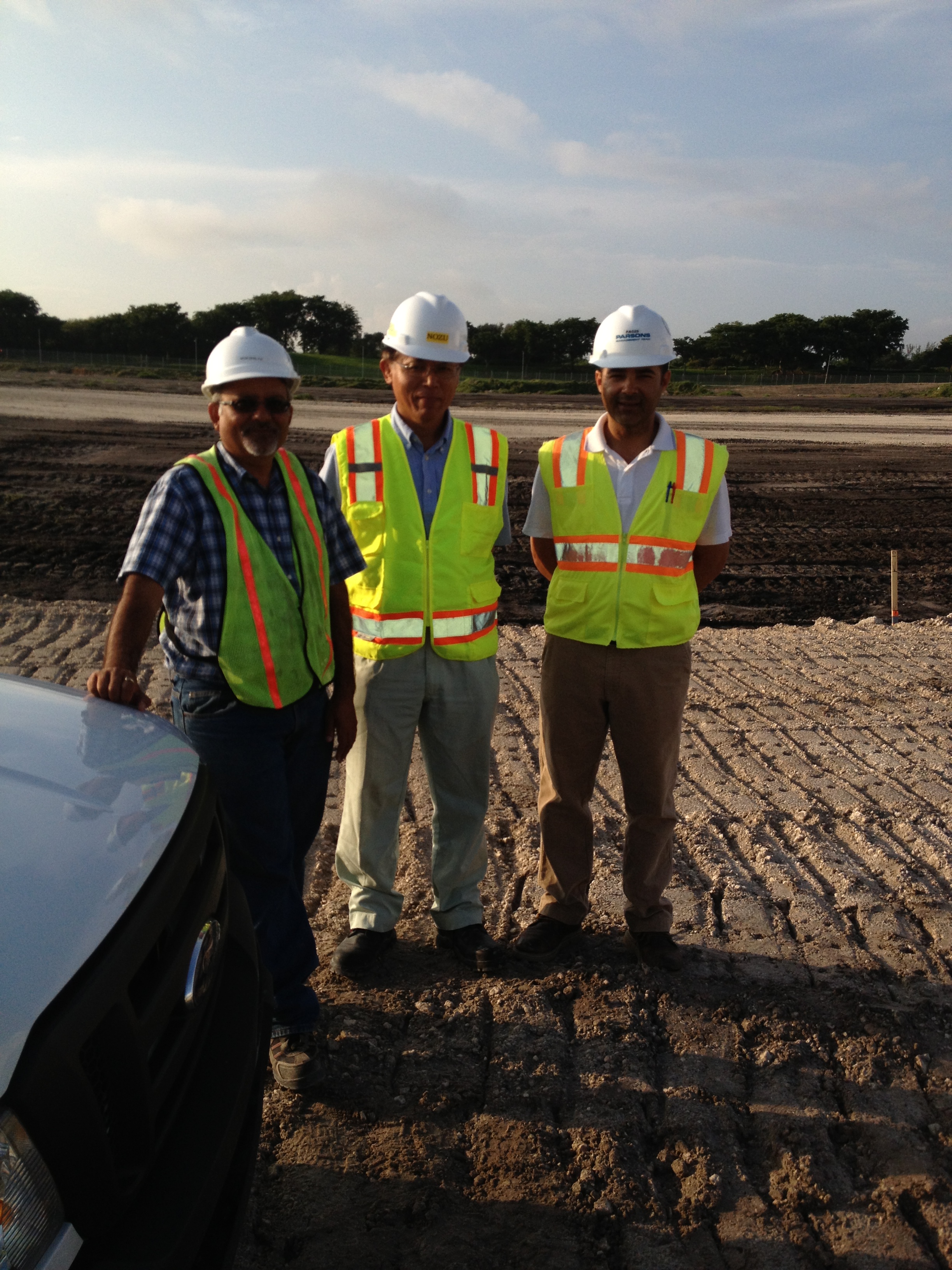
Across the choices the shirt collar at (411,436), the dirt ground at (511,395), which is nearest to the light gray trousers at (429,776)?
the shirt collar at (411,436)

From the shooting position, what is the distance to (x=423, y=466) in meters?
3.73

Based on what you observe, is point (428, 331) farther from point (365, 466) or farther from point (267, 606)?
point (267, 606)

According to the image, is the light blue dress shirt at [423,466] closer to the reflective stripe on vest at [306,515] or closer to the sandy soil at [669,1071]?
the reflective stripe on vest at [306,515]

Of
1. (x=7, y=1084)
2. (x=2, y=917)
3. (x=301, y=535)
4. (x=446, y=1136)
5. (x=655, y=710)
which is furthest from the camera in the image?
(x=655, y=710)

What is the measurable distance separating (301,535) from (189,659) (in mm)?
525

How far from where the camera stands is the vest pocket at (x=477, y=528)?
3719 mm

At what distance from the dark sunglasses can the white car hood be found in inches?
38.4

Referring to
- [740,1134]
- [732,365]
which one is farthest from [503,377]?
[740,1134]

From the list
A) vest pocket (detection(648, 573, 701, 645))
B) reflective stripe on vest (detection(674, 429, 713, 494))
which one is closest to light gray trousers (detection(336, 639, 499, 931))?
vest pocket (detection(648, 573, 701, 645))

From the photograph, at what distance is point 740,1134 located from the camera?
3041 millimetres

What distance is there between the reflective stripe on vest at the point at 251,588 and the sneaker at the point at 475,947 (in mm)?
1363

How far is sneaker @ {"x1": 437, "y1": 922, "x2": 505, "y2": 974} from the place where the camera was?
382cm

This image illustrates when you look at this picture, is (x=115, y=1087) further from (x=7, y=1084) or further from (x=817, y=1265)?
(x=817, y=1265)

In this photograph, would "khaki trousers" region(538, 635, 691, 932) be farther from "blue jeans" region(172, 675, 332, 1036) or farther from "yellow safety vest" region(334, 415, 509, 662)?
"blue jeans" region(172, 675, 332, 1036)
